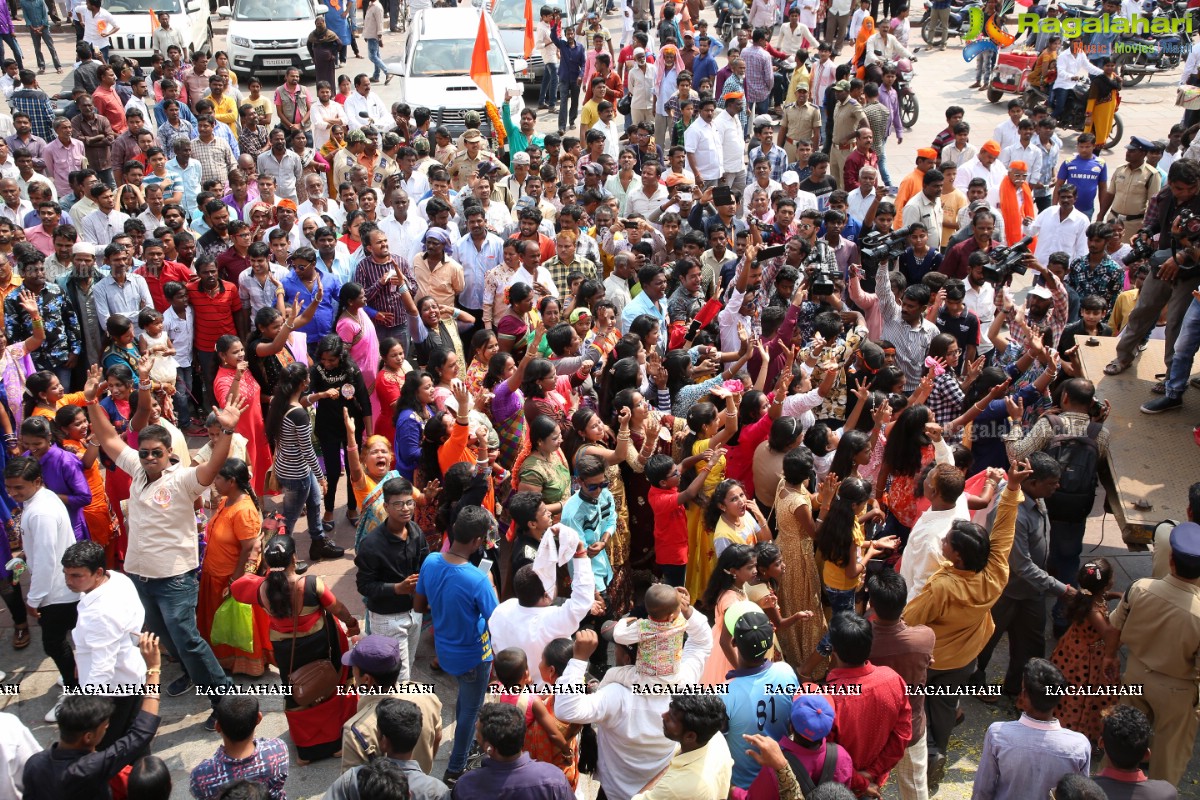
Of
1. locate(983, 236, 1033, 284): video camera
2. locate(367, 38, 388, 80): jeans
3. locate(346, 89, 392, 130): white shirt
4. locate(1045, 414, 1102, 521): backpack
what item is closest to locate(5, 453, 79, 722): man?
locate(1045, 414, 1102, 521): backpack

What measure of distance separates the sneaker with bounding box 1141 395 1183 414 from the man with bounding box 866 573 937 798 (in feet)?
10.4

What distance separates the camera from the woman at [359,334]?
25.6ft

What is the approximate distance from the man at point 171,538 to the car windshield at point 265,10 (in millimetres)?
15856

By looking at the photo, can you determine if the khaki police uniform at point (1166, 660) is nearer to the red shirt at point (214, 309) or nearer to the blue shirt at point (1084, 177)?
the red shirt at point (214, 309)

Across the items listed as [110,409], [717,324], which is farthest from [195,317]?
[717,324]

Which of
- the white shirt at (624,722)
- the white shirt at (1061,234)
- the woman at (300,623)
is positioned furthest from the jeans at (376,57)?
the white shirt at (624,722)

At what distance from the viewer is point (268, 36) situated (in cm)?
1933

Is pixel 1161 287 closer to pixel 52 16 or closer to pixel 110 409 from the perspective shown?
pixel 110 409

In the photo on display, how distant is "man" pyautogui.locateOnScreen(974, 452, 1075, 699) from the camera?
577cm

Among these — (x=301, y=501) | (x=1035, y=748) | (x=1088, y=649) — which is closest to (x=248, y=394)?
(x=301, y=501)

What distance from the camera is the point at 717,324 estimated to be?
27.8ft

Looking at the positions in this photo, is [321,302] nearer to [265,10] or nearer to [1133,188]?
[1133,188]

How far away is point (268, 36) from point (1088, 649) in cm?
1775

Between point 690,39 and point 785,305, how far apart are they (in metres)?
10.5
